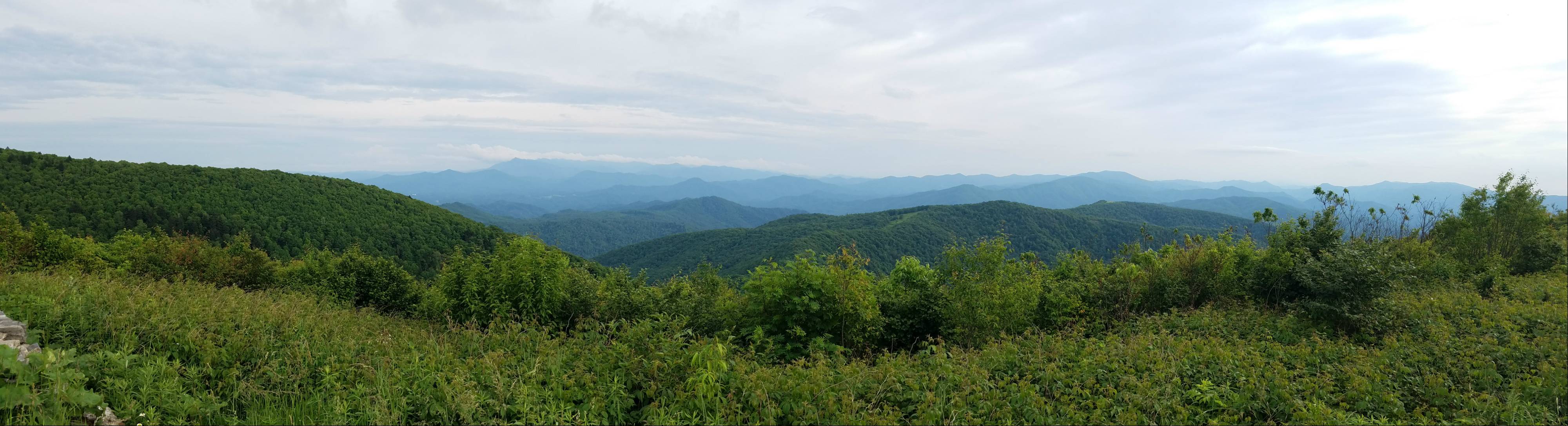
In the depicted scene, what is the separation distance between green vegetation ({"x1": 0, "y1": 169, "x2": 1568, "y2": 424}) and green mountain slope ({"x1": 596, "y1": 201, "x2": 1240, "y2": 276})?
8149cm

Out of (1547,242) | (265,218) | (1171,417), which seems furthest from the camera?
(265,218)

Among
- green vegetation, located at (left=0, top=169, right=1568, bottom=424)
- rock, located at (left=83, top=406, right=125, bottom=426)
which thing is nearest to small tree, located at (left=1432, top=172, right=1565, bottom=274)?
green vegetation, located at (left=0, top=169, right=1568, bottom=424)

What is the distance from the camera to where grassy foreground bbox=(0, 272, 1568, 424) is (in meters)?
4.27

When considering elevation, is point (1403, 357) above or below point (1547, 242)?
below

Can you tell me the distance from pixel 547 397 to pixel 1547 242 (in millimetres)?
23748

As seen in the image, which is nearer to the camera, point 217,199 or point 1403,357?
point 1403,357

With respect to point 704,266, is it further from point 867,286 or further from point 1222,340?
point 1222,340

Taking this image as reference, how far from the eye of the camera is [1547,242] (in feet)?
47.3

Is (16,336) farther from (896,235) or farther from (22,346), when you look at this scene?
(896,235)

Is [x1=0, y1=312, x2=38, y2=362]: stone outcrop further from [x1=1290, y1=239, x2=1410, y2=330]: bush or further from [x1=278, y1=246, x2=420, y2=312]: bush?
[x1=1290, y1=239, x2=1410, y2=330]: bush

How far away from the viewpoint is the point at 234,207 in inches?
2756

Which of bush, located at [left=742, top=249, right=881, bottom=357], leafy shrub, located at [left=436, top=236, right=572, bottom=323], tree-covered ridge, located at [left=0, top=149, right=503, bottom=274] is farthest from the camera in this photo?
tree-covered ridge, located at [left=0, top=149, right=503, bottom=274]

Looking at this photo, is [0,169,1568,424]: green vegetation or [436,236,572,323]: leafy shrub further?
[436,236,572,323]: leafy shrub

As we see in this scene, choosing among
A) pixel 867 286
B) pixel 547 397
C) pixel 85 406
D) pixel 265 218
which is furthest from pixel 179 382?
pixel 265 218
